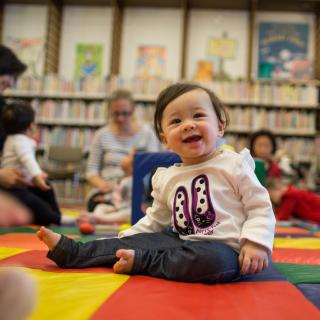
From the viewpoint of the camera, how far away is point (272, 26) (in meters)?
4.38

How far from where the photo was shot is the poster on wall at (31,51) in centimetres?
443

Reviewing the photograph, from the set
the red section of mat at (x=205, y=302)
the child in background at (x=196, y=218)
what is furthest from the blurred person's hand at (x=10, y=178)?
the red section of mat at (x=205, y=302)

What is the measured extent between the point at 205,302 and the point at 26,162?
1.54 m

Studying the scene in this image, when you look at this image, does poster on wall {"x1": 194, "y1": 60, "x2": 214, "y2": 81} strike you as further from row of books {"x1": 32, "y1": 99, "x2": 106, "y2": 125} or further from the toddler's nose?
the toddler's nose

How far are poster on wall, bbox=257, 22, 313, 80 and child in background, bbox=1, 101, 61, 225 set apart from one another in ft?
9.81

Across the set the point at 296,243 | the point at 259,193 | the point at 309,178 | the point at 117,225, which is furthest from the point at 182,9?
the point at 259,193

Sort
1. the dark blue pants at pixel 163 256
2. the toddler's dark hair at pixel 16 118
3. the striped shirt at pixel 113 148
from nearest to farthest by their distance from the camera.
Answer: the dark blue pants at pixel 163 256, the toddler's dark hair at pixel 16 118, the striped shirt at pixel 113 148

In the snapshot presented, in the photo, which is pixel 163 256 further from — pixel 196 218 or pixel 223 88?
pixel 223 88

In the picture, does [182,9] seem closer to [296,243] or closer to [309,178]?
[309,178]

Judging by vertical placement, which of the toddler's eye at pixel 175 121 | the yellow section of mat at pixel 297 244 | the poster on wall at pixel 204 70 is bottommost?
the yellow section of mat at pixel 297 244

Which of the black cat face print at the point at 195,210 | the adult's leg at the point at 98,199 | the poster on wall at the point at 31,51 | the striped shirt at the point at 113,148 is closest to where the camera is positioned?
the black cat face print at the point at 195,210

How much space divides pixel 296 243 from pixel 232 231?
66 cm

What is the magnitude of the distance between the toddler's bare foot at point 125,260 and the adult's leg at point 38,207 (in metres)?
1.18

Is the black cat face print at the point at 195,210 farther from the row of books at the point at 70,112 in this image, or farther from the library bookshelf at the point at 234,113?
the row of books at the point at 70,112
